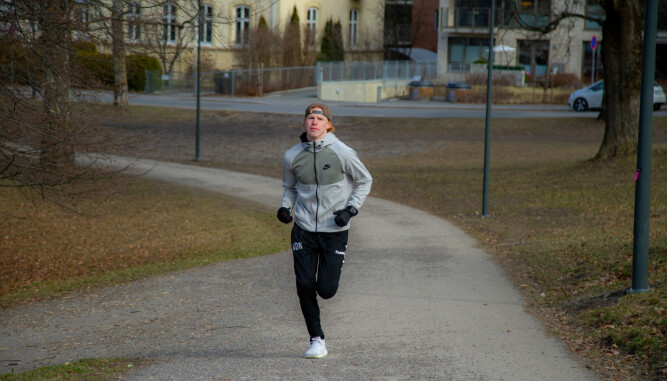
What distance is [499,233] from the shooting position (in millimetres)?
13172

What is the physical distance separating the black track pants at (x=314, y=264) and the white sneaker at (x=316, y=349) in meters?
0.04

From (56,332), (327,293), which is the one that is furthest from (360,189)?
(56,332)

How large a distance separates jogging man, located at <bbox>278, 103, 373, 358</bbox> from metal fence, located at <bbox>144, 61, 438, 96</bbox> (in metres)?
40.8

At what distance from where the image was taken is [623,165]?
18938mm

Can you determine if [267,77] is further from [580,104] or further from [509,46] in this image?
[580,104]

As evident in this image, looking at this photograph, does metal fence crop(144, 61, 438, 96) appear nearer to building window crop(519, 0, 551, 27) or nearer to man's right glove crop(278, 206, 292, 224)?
building window crop(519, 0, 551, 27)

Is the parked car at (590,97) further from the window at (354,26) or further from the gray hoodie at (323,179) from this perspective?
the gray hoodie at (323,179)

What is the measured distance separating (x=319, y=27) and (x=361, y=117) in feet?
82.4

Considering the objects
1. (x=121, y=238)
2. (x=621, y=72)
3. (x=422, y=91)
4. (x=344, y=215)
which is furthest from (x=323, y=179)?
(x=422, y=91)

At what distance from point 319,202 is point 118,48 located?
21.0ft

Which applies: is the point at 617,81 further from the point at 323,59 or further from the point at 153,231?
the point at 323,59

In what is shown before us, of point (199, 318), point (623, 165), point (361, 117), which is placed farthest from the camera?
point (361, 117)

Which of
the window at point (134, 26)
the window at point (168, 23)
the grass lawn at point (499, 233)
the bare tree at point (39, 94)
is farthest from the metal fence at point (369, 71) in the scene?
the bare tree at point (39, 94)

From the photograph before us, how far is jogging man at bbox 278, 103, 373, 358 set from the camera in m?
5.64
